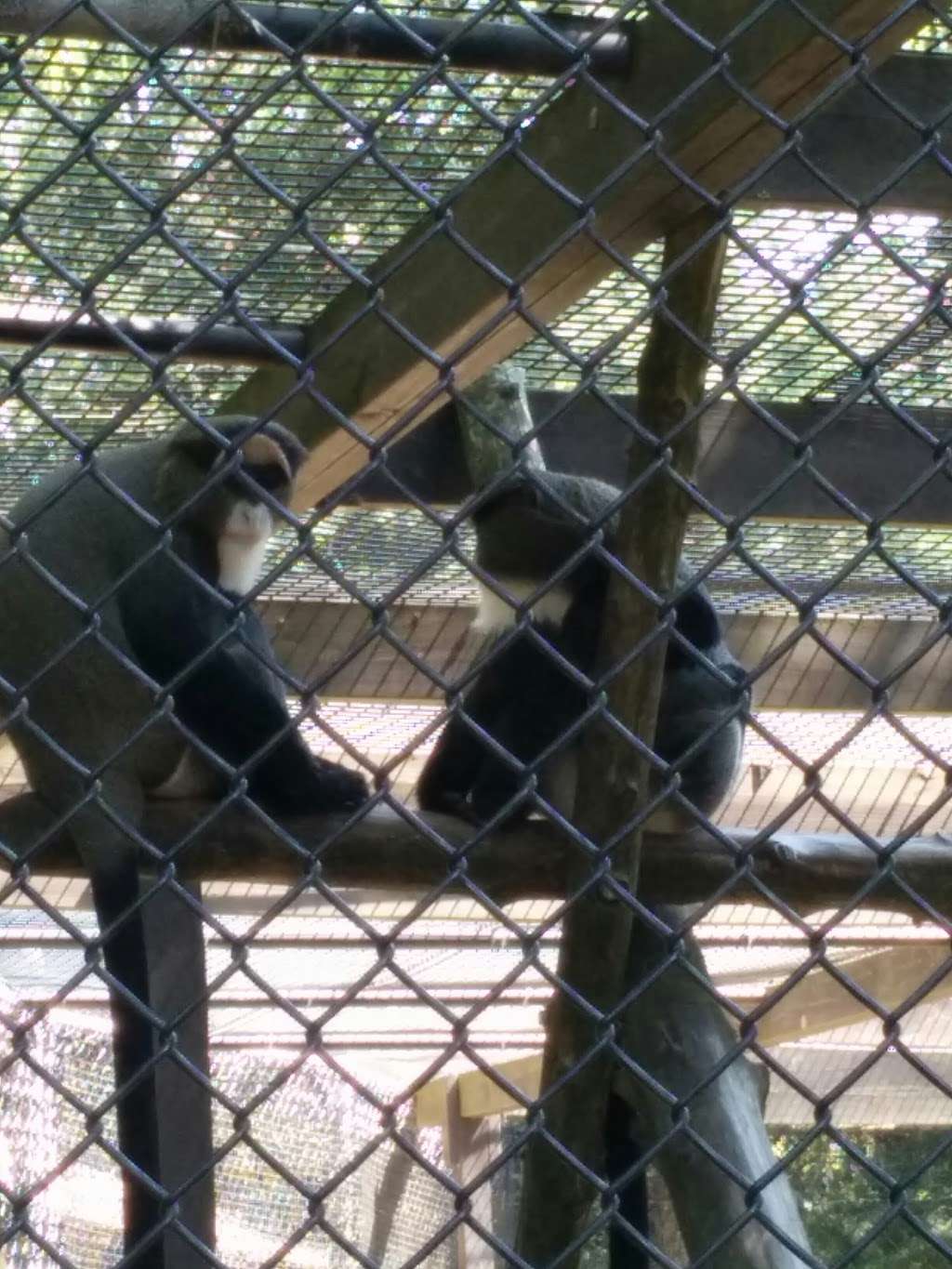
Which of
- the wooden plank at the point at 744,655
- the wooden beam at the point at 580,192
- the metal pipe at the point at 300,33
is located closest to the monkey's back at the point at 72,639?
the wooden beam at the point at 580,192

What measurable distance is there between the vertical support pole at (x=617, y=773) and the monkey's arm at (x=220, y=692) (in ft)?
2.35

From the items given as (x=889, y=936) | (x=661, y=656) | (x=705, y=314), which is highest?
(x=889, y=936)

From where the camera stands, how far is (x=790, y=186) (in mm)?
2812

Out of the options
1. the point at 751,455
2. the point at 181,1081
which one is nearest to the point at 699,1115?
the point at 181,1081

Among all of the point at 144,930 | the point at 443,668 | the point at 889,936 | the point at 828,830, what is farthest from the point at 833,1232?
the point at 144,930

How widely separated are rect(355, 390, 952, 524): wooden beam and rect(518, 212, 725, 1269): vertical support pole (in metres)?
1.06

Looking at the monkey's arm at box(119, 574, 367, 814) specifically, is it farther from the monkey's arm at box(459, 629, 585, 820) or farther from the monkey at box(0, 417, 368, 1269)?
the monkey's arm at box(459, 629, 585, 820)

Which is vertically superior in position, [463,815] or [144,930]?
[463,815]

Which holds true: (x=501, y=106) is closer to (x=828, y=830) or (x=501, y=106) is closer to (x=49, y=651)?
(x=49, y=651)

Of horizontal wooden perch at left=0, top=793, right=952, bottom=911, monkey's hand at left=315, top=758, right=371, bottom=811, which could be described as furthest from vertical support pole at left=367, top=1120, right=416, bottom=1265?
horizontal wooden perch at left=0, top=793, right=952, bottom=911

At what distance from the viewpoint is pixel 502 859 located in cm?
325

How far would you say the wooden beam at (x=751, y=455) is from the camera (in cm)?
396

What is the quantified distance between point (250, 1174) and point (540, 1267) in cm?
403

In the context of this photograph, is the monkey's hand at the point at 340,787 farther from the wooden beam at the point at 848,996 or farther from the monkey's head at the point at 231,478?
the wooden beam at the point at 848,996
